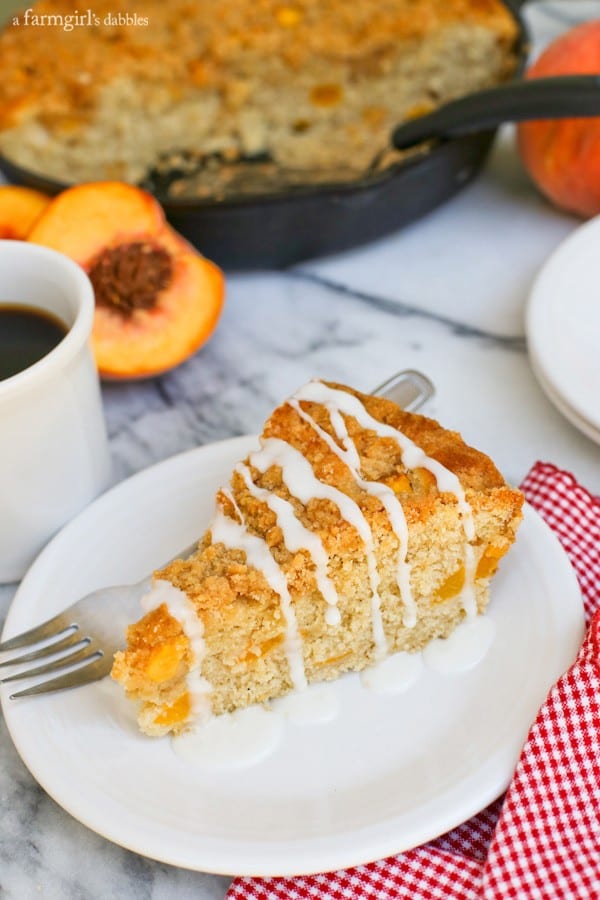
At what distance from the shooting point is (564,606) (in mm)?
1131

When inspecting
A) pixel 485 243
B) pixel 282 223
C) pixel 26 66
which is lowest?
pixel 485 243

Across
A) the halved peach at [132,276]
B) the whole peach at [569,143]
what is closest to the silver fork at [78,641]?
the halved peach at [132,276]

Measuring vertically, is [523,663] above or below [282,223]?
below

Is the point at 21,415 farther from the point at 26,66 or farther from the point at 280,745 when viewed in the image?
the point at 26,66

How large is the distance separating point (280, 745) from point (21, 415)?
19.1 inches

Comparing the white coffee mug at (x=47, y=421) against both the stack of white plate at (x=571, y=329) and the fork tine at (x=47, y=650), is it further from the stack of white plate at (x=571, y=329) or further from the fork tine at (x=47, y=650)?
the stack of white plate at (x=571, y=329)

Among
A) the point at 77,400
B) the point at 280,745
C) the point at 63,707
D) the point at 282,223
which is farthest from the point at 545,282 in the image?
the point at 63,707

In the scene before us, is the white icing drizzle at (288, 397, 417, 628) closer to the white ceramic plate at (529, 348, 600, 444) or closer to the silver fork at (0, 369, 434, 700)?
the silver fork at (0, 369, 434, 700)

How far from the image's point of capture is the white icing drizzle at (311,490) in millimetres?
1119

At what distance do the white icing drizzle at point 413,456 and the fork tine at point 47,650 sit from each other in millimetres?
399

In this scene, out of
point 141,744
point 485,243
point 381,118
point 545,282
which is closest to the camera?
point 141,744

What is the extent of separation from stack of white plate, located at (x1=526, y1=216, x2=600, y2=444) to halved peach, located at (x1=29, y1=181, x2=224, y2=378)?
512mm

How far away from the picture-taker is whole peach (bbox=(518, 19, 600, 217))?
176 centimetres

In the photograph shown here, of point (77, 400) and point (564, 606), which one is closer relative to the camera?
point (564, 606)
